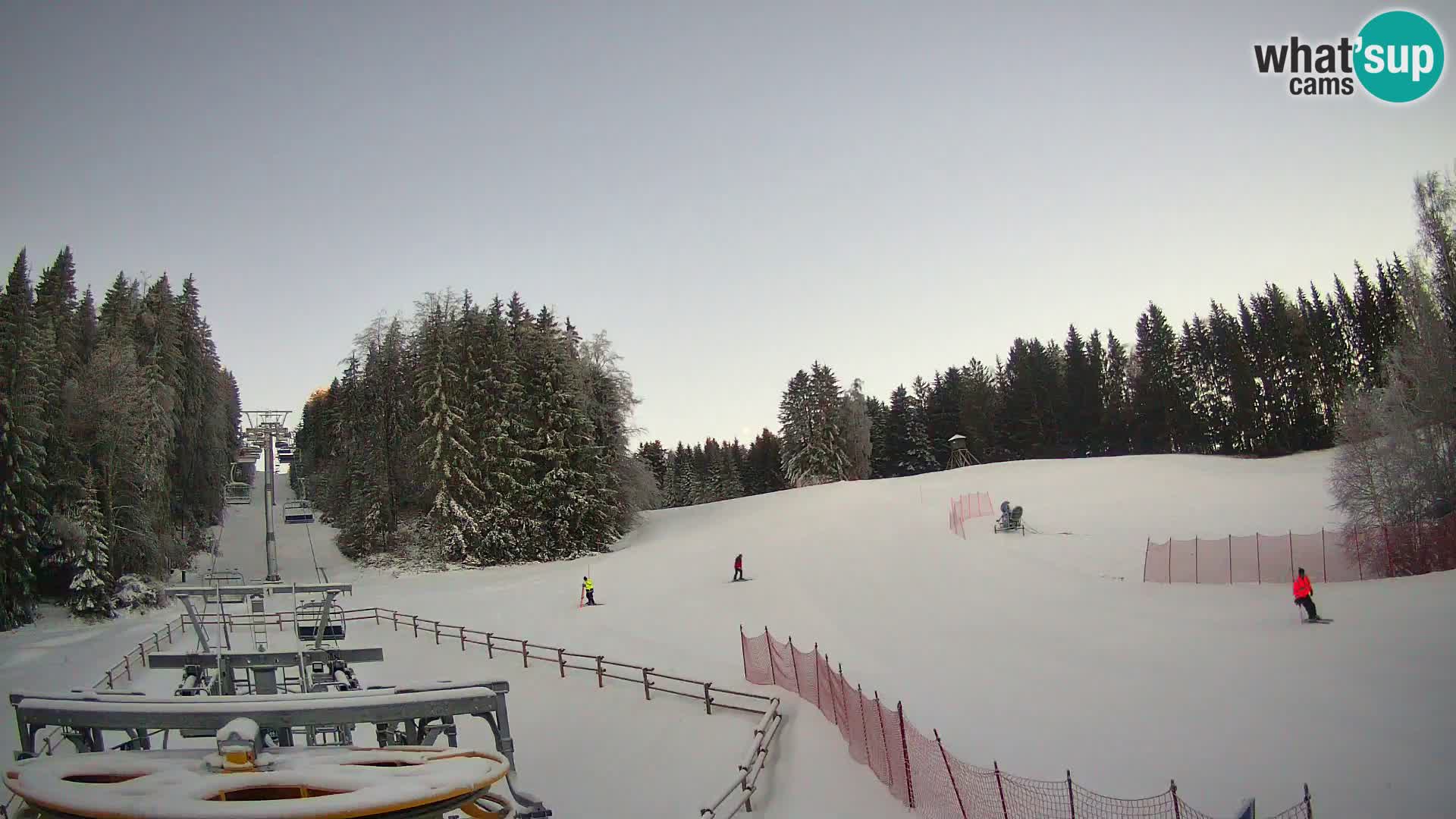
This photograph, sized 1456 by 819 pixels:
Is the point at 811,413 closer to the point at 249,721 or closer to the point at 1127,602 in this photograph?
the point at 1127,602

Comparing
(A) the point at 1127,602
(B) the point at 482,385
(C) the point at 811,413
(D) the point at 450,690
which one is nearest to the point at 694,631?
(A) the point at 1127,602

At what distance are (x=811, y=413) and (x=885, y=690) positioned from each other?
206 ft

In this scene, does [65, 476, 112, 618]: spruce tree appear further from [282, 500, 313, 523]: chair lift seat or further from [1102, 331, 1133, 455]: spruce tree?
[1102, 331, 1133, 455]: spruce tree

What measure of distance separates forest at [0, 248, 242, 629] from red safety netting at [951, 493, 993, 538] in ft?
124

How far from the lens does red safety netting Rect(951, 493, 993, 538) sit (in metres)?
41.1

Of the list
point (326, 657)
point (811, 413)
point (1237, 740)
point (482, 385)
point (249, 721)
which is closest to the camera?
point (249, 721)

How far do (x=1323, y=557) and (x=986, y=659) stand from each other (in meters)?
13.0

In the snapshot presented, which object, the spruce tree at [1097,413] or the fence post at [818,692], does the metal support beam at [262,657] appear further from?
the spruce tree at [1097,413]

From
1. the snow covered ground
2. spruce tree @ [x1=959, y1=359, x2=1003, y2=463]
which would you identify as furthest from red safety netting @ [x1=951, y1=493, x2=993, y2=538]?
spruce tree @ [x1=959, y1=359, x2=1003, y2=463]

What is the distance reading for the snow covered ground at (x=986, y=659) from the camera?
10.8 m

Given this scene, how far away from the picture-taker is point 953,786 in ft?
29.1

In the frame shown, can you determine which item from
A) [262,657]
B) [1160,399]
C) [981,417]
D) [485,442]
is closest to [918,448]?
[981,417]

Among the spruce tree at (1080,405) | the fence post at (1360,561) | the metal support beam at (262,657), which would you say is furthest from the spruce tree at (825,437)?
the metal support beam at (262,657)

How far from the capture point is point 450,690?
21.1 ft
